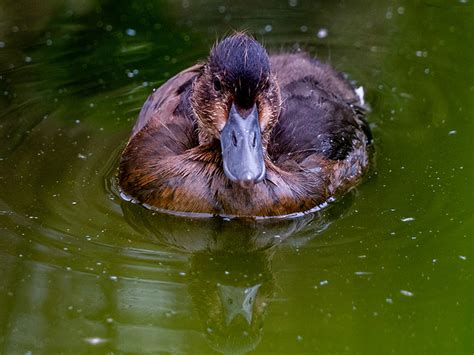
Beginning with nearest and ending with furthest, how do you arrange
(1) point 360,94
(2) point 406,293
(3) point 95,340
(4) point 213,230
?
(3) point 95,340, (2) point 406,293, (4) point 213,230, (1) point 360,94

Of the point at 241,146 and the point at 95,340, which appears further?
the point at 241,146

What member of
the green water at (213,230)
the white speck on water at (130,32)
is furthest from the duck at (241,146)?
the white speck on water at (130,32)

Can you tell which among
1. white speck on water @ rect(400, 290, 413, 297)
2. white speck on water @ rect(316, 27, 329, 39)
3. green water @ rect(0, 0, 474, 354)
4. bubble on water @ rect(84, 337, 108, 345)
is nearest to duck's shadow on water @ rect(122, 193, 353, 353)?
green water @ rect(0, 0, 474, 354)

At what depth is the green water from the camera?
5.84 m

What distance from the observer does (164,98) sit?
312 inches

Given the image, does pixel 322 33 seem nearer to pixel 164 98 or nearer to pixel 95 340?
pixel 164 98

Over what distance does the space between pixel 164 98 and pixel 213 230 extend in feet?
4.54

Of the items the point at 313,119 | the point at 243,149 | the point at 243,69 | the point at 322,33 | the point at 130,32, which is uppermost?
Result: the point at 243,69

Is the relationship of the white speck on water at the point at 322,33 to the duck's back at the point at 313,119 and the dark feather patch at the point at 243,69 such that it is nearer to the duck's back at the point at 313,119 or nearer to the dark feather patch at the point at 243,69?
the duck's back at the point at 313,119

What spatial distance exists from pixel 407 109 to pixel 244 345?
142 inches

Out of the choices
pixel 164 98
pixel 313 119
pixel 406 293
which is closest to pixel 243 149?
pixel 313 119

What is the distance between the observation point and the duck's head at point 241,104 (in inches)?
260

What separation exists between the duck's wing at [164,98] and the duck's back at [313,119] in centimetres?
70

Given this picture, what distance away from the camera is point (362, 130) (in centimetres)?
802
